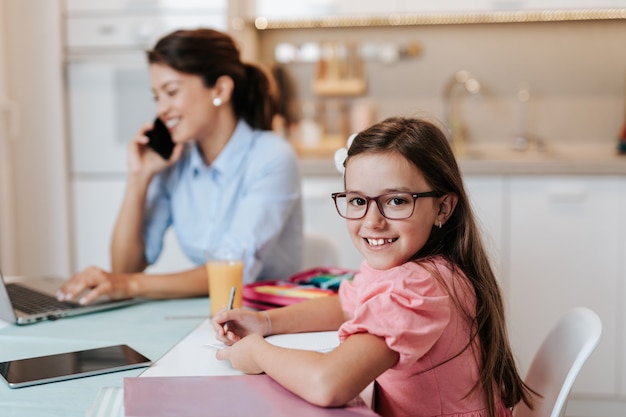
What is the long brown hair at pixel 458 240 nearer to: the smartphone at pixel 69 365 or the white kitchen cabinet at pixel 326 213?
the smartphone at pixel 69 365

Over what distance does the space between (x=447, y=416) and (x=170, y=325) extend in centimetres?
55

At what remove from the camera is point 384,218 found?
105cm

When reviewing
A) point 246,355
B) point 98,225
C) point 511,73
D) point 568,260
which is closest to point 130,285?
point 246,355

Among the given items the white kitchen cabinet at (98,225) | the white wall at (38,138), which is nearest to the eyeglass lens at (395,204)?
the white kitchen cabinet at (98,225)

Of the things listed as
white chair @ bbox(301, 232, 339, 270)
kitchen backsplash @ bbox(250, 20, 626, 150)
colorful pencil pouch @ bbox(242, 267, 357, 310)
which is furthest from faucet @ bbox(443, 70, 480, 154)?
colorful pencil pouch @ bbox(242, 267, 357, 310)

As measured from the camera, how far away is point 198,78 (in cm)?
180

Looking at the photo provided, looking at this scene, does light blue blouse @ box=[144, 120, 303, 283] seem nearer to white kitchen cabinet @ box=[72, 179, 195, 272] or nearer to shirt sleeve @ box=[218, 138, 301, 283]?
shirt sleeve @ box=[218, 138, 301, 283]

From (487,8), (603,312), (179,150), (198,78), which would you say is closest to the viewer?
(198,78)

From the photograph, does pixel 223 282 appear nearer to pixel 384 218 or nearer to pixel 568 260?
pixel 384 218

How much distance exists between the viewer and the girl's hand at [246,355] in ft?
3.36

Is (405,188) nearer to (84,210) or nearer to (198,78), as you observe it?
(198,78)

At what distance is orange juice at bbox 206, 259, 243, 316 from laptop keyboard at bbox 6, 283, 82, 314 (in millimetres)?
286

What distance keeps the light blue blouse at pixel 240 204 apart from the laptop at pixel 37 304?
0.31 metres

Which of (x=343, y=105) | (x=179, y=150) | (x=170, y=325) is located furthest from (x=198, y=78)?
(x=343, y=105)
